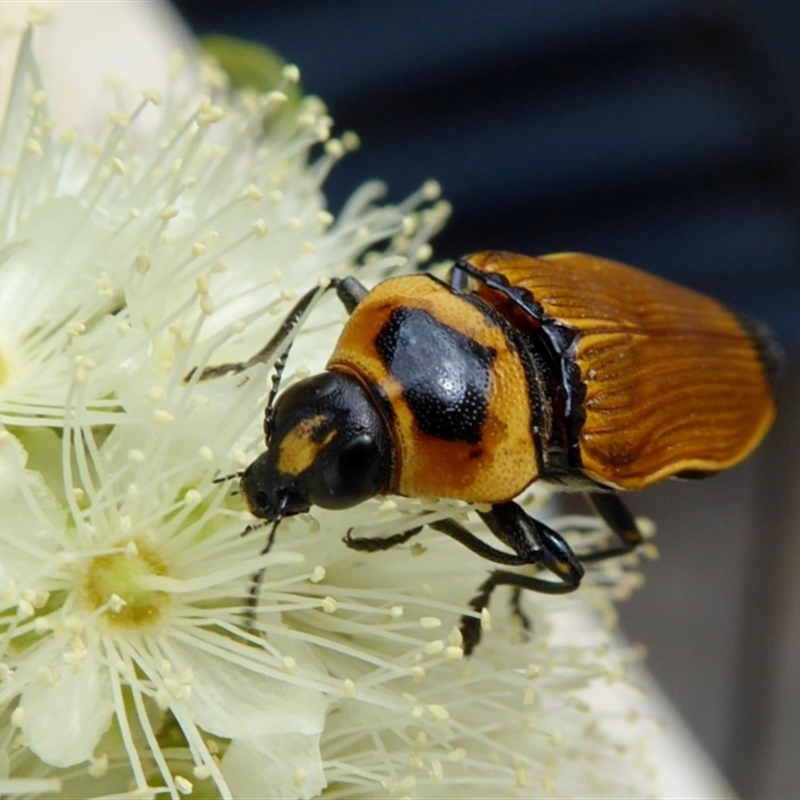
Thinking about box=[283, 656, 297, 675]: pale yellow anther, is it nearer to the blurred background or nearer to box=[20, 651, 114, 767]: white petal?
box=[20, 651, 114, 767]: white petal

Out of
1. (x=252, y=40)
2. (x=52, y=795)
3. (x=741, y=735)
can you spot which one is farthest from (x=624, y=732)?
(x=252, y=40)

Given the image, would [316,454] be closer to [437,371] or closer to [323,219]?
[437,371]

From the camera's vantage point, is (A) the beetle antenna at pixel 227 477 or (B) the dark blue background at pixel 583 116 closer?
(A) the beetle antenna at pixel 227 477

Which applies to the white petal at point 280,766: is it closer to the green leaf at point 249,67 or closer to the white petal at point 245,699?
the white petal at point 245,699

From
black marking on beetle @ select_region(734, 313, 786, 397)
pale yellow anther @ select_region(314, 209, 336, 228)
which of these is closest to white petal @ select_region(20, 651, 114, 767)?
pale yellow anther @ select_region(314, 209, 336, 228)

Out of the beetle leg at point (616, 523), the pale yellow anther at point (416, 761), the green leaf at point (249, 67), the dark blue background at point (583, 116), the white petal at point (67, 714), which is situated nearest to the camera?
the white petal at point (67, 714)

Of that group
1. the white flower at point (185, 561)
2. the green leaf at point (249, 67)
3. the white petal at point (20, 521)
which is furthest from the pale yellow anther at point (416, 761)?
the green leaf at point (249, 67)

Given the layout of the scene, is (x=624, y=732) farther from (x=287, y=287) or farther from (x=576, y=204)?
(x=576, y=204)
